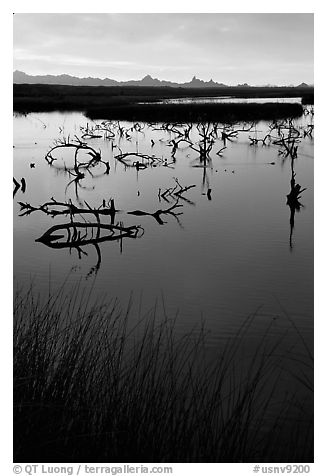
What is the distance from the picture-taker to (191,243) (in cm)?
1259

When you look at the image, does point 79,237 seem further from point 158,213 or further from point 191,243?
point 158,213

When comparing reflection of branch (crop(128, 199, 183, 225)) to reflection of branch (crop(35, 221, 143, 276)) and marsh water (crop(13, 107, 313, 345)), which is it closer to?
marsh water (crop(13, 107, 313, 345))

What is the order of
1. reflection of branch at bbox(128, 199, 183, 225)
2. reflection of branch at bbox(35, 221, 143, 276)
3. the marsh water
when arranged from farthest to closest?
reflection of branch at bbox(128, 199, 183, 225) → reflection of branch at bbox(35, 221, 143, 276) → the marsh water

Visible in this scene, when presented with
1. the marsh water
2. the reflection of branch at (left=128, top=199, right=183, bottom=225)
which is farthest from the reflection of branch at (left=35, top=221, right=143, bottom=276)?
the reflection of branch at (left=128, top=199, right=183, bottom=225)

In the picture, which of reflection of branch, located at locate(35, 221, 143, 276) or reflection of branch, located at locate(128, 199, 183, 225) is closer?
reflection of branch, located at locate(35, 221, 143, 276)

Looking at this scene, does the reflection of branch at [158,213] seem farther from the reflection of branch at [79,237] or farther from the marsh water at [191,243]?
the reflection of branch at [79,237]

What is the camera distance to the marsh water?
8.92 m

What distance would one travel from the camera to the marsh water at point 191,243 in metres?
8.92

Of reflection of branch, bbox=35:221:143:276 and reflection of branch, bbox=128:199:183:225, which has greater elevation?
reflection of branch, bbox=128:199:183:225

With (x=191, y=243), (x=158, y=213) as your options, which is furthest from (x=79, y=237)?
(x=158, y=213)

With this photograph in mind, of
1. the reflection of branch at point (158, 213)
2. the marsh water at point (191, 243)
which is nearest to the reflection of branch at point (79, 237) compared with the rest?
the marsh water at point (191, 243)
